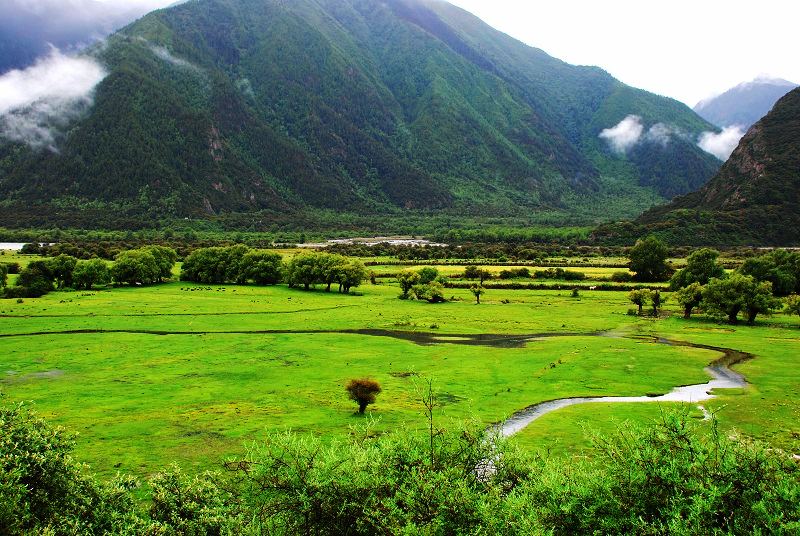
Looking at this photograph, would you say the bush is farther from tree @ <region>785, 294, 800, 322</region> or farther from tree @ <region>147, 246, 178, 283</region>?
tree @ <region>147, 246, 178, 283</region>

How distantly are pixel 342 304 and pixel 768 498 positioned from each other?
99485 millimetres

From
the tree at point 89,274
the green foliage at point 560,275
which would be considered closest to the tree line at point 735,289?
the green foliage at point 560,275

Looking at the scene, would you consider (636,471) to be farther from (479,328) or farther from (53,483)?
(479,328)

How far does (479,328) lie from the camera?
92.8 meters

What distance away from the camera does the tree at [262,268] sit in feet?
494

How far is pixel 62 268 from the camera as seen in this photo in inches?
5192

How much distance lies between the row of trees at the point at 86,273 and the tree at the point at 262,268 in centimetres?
2085

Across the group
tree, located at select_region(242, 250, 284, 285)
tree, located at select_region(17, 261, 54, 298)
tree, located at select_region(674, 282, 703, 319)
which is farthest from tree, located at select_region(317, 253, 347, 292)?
tree, located at select_region(674, 282, 703, 319)

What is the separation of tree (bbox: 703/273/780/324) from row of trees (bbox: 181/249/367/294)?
247ft

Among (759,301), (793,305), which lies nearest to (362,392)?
(759,301)

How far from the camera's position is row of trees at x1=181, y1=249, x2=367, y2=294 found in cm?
14050

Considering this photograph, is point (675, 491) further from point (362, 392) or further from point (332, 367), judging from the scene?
point (332, 367)

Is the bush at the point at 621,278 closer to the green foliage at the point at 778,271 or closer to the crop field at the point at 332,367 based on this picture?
the green foliage at the point at 778,271

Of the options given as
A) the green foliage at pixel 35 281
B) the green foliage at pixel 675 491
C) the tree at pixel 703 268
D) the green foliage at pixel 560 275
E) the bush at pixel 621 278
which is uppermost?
the tree at pixel 703 268
